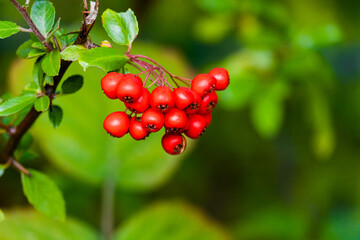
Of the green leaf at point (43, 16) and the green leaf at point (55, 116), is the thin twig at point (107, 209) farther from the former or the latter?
the green leaf at point (43, 16)

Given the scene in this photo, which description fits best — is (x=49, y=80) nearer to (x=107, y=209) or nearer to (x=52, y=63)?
(x=52, y=63)

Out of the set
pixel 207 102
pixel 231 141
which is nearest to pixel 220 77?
pixel 207 102

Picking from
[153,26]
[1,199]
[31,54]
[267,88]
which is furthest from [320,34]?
[1,199]

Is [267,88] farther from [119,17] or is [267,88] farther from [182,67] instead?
[119,17]

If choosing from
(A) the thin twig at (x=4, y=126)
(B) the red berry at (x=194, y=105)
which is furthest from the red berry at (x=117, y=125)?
(A) the thin twig at (x=4, y=126)

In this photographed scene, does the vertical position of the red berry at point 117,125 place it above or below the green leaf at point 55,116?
above
